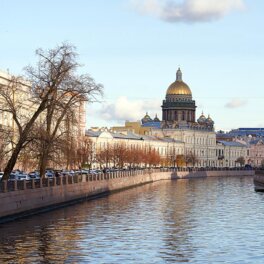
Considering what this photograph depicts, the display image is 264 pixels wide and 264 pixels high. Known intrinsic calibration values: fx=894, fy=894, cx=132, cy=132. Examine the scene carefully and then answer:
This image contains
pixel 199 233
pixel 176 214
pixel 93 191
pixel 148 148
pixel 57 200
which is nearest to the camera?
pixel 199 233

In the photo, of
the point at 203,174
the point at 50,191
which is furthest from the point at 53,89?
the point at 203,174

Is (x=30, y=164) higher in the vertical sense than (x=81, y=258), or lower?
higher

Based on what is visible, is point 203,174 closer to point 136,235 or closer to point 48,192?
point 48,192

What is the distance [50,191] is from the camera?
192 ft

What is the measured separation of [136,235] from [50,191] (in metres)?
17.2

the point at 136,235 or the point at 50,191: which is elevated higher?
the point at 50,191

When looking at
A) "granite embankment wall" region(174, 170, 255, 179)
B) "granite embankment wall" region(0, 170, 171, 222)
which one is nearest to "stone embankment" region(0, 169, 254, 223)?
"granite embankment wall" region(0, 170, 171, 222)

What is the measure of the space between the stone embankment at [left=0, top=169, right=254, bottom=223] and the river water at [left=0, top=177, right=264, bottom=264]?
926mm

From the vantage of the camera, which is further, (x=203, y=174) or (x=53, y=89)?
(x=203, y=174)

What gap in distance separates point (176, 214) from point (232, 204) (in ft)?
41.9

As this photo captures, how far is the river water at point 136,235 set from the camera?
115 ft

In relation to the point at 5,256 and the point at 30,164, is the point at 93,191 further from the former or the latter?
the point at 5,256

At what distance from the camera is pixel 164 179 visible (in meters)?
147

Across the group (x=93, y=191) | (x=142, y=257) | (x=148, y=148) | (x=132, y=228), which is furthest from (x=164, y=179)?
(x=142, y=257)
